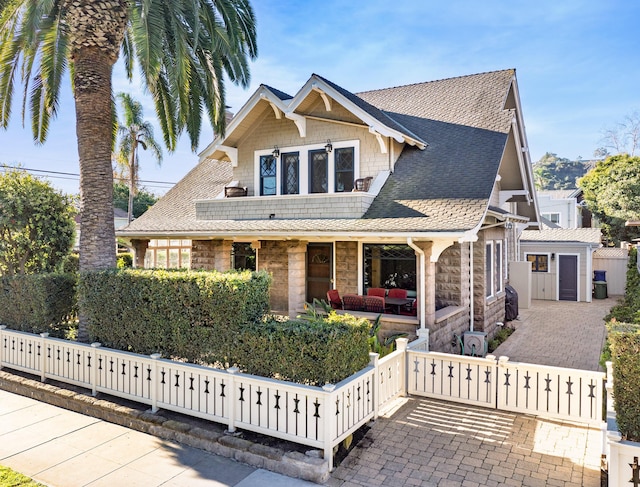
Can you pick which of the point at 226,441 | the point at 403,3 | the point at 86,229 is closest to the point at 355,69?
the point at 403,3

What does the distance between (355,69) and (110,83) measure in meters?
13.3

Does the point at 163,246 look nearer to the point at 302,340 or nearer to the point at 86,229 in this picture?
the point at 86,229

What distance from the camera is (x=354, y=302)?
1159cm

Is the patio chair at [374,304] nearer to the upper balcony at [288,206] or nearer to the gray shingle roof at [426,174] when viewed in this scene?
the gray shingle roof at [426,174]

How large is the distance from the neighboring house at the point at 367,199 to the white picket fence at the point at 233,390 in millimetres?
3551

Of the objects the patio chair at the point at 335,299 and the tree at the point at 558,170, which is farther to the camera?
the tree at the point at 558,170

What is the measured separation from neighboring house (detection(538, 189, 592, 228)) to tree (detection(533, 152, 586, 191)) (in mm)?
57285

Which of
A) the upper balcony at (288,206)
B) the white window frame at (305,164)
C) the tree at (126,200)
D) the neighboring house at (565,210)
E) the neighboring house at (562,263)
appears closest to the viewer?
the upper balcony at (288,206)

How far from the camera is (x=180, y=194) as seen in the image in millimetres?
16484

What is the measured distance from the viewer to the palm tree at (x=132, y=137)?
113 feet

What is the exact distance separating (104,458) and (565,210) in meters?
39.8

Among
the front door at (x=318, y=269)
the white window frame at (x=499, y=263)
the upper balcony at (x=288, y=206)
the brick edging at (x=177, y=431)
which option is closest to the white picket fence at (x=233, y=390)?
the brick edging at (x=177, y=431)

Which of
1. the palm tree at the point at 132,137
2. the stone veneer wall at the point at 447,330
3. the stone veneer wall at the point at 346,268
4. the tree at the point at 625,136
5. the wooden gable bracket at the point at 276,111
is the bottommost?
the stone veneer wall at the point at 447,330

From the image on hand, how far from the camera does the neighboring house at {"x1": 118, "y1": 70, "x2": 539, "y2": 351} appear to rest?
1073cm
